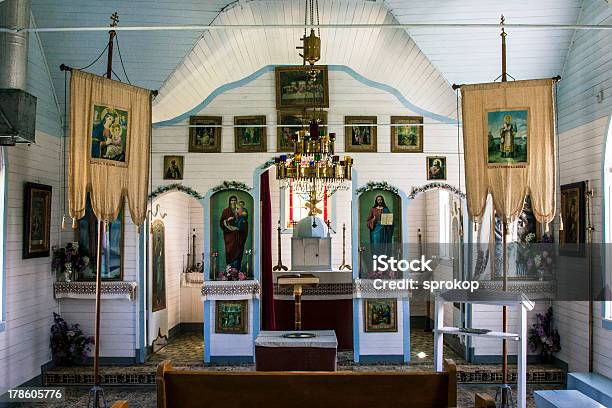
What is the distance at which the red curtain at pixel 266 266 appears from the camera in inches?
414

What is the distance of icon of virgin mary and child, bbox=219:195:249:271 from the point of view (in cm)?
1013

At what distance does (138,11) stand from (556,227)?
6.28 meters

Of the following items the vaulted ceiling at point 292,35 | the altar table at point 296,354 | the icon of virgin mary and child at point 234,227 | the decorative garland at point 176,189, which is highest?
the vaulted ceiling at point 292,35

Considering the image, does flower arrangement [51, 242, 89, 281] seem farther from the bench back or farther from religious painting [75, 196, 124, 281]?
Result: the bench back

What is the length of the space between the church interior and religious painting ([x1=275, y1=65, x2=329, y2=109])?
34 mm

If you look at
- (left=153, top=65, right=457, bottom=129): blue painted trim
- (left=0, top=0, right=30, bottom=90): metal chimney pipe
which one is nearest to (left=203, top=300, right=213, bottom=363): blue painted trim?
(left=153, top=65, right=457, bottom=129): blue painted trim

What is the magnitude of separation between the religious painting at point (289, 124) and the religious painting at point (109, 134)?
12.2 ft

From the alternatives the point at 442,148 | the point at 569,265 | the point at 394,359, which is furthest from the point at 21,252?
the point at 569,265

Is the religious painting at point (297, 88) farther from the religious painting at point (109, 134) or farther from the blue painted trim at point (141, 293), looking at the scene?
the religious painting at point (109, 134)

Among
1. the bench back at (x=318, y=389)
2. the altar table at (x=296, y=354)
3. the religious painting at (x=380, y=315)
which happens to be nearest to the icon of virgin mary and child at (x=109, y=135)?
the altar table at (x=296, y=354)

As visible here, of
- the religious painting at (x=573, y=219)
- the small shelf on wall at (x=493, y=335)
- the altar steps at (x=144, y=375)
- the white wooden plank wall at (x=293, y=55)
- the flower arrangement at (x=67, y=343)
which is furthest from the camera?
the flower arrangement at (x=67, y=343)

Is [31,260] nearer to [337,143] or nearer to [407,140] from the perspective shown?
[337,143]

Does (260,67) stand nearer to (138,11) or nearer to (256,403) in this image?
(138,11)

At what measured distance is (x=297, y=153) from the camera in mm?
7492
